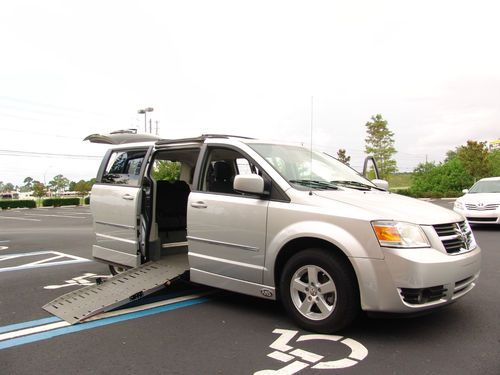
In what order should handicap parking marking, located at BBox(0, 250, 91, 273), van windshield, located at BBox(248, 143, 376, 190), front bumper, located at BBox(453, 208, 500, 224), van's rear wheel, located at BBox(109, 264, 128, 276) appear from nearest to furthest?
van windshield, located at BBox(248, 143, 376, 190)
van's rear wheel, located at BBox(109, 264, 128, 276)
handicap parking marking, located at BBox(0, 250, 91, 273)
front bumper, located at BBox(453, 208, 500, 224)

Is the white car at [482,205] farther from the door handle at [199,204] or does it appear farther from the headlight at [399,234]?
the door handle at [199,204]

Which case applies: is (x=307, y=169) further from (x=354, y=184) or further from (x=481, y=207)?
(x=481, y=207)

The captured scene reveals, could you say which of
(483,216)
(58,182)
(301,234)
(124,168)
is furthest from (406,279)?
(58,182)

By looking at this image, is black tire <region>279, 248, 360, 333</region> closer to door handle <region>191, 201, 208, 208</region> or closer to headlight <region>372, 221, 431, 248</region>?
headlight <region>372, 221, 431, 248</region>

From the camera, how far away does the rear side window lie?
5.90m

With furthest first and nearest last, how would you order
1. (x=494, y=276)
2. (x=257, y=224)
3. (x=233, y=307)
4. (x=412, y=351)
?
(x=494, y=276), (x=233, y=307), (x=257, y=224), (x=412, y=351)

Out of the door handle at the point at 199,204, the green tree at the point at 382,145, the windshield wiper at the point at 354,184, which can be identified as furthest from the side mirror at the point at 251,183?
the green tree at the point at 382,145

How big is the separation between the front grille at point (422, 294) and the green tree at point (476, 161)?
44164 mm

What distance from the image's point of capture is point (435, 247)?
3717 mm

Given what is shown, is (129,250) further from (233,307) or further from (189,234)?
(233,307)

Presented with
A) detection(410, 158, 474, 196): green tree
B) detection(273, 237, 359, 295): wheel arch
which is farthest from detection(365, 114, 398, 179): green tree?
detection(273, 237, 359, 295): wheel arch

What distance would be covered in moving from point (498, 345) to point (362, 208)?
5.19ft

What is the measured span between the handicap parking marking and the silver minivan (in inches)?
103

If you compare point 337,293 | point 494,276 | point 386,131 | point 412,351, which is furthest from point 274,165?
point 386,131
